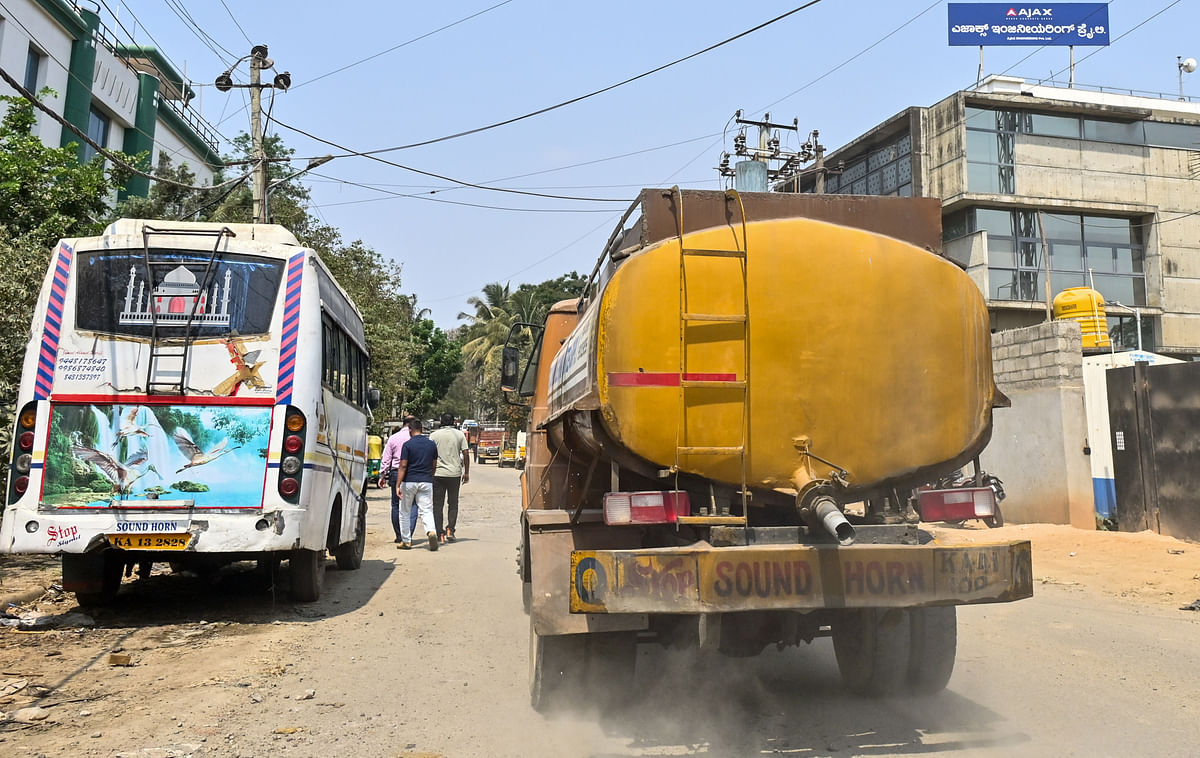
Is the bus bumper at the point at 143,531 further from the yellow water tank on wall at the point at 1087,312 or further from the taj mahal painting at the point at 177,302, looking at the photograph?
the yellow water tank on wall at the point at 1087,312

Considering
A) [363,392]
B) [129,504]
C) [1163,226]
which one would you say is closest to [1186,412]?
[363,392]

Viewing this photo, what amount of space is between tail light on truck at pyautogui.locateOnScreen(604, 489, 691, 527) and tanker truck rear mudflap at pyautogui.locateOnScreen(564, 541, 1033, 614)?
190mm

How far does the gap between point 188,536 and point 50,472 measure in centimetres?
109

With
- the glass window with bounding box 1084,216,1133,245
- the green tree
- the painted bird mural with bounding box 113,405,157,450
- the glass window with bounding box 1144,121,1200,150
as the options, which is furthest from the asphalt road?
the glass window with bounding box 1144,121,1200,150

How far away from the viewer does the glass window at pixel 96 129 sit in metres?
26.0

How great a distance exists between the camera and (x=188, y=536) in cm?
639

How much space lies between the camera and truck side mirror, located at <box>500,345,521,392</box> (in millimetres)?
7070

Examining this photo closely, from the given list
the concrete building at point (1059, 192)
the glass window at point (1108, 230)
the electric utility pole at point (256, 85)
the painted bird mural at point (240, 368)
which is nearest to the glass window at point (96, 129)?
the electric utility pole at point (256, 85)

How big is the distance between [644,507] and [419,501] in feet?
27.7

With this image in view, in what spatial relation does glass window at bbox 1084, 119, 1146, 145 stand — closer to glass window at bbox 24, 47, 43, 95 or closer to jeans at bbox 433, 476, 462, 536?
jeans at bbox 433, 476, 462, 536

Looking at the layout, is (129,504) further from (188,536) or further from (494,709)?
(494,709)

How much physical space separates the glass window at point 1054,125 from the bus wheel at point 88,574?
2724 cm

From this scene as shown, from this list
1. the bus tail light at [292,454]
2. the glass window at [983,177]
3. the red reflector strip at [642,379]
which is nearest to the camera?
the red reflector strip at [642,379]

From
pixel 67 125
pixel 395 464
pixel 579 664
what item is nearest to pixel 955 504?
pixel 579 664
